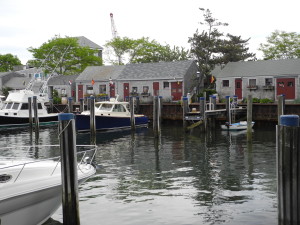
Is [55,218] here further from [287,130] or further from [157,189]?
[287,130]

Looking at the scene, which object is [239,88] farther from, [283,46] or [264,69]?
[283,46]

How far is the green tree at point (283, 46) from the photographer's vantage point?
61.4 meters

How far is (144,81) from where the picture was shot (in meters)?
47.1

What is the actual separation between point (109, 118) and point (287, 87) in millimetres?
18387

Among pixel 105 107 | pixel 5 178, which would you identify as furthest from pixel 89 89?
pixel 5 178

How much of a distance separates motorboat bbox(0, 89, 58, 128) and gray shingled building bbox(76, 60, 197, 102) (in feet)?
32.9

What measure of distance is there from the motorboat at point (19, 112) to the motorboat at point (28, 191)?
27.1 metres

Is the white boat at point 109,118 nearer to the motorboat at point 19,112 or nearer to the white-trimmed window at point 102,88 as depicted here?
the motorboat at point 19,112

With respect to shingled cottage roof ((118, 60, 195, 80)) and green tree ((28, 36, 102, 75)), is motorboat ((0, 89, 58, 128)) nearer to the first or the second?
shingled cottage roof ((118, 60, 195, 80))

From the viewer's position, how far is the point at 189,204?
10742mm

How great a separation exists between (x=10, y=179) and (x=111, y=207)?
346cm

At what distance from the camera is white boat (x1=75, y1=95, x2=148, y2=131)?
2977 centimetres

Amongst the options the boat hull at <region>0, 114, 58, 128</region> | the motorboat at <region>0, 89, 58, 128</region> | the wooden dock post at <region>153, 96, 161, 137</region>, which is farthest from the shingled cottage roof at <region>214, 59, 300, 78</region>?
the motorboat at <region>0, 89, 58, 128</region>

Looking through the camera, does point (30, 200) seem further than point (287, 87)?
No
